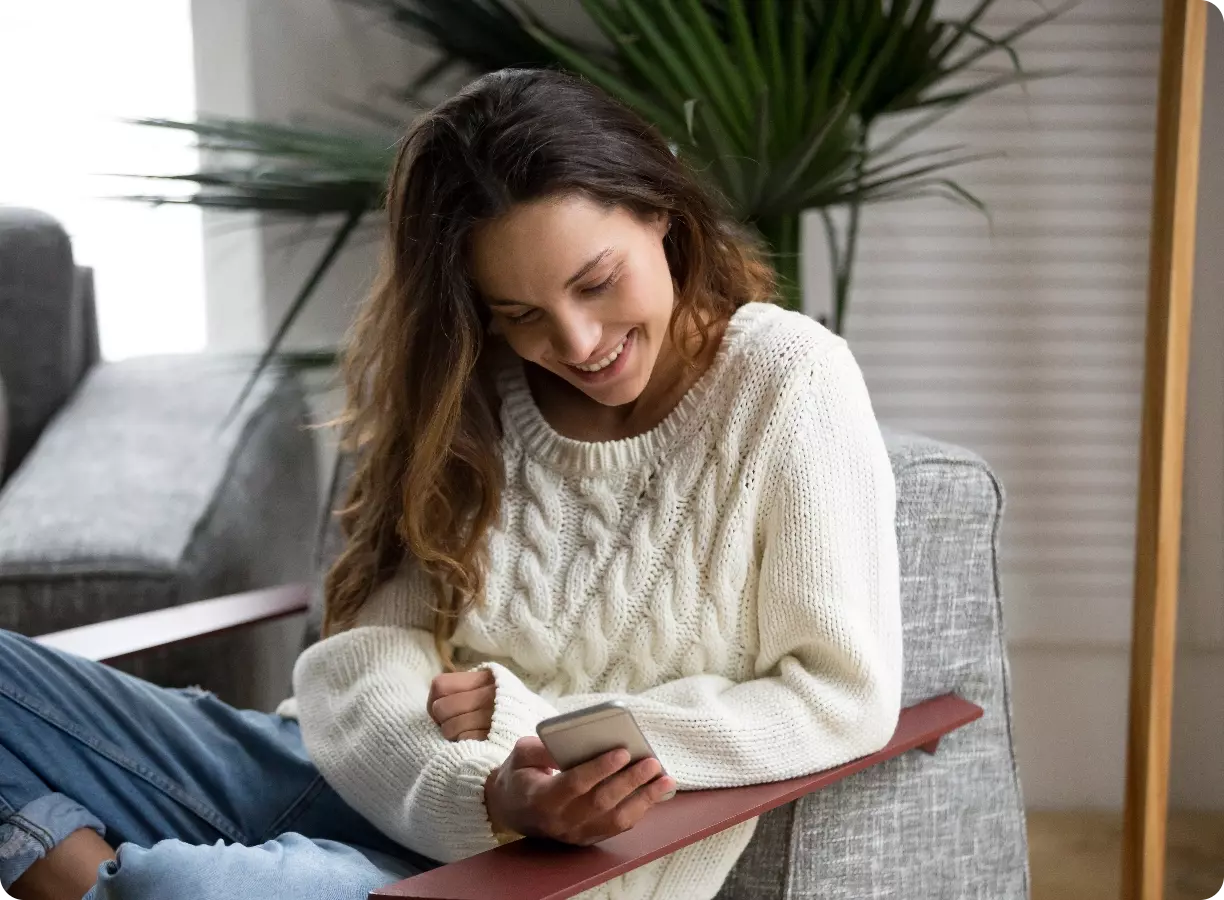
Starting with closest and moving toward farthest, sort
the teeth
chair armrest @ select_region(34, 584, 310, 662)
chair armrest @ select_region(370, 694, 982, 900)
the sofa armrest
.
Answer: chair armrest @ select_region(370, 694, 982, 900)
the teeth
chair armrest @ select_region(34, 584, 310, 662)
the sofa armrest

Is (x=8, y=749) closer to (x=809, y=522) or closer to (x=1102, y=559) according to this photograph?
(x=809, y=522)

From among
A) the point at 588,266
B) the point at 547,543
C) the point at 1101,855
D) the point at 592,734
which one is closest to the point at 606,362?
the point at 588,266

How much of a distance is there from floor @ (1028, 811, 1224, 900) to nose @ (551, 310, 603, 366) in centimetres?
109

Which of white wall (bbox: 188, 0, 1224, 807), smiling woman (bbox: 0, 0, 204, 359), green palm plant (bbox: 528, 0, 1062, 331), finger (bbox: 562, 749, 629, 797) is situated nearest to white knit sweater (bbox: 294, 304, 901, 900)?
finger (bbox: 562, 749, 629, 797)

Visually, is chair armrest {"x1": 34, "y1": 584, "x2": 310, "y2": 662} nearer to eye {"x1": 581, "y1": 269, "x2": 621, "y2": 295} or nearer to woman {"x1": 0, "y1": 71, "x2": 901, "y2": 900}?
woman {"x1": 0, "y1": 71, "x2": 901, "y2": 900}

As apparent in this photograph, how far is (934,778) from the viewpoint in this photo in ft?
4.67

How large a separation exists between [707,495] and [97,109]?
1.91 metres

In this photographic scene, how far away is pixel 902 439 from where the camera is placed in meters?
1.49

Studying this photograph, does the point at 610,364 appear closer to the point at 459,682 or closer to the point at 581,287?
the point at 581,287

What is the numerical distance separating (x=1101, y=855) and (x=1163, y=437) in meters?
0.87

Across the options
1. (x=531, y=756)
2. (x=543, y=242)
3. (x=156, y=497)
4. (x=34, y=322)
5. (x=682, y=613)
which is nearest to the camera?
(x=531, y=756)

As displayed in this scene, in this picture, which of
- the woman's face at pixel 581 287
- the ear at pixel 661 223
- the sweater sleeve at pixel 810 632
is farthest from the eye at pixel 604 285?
the sweater sleeve at pixel 810 632

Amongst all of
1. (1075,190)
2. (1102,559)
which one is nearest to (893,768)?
(1102,559)

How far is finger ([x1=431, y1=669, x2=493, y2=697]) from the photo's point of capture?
1296 millimetres
